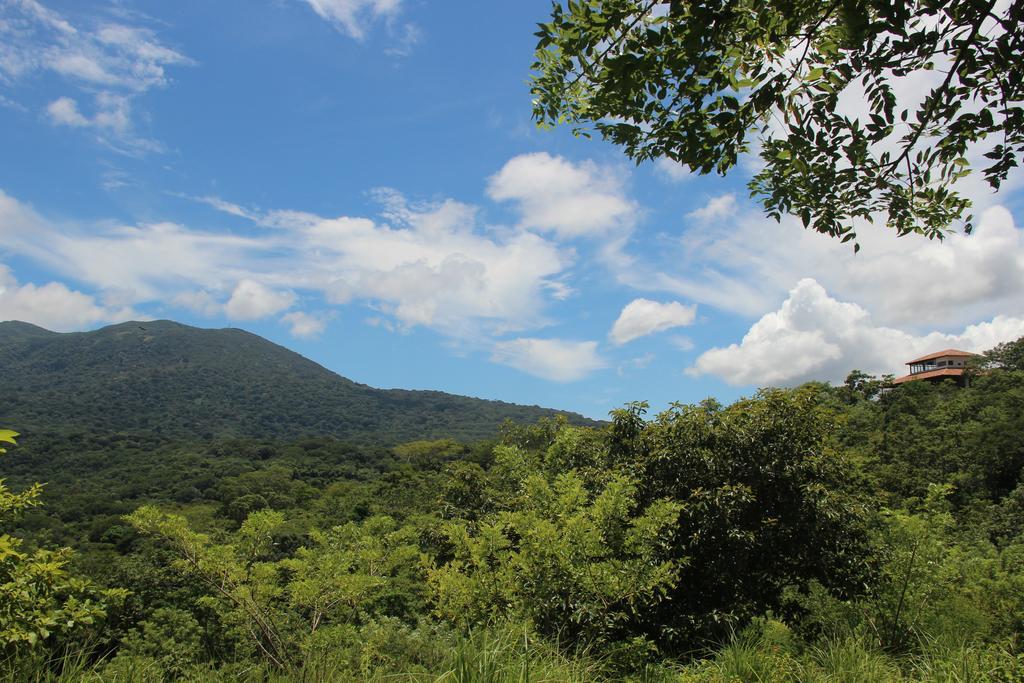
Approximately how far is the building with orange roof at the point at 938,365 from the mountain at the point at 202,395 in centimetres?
4729

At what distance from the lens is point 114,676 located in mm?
3584

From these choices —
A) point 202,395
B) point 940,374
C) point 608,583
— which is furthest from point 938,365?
point 202,395

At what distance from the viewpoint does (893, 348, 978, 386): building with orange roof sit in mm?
58281

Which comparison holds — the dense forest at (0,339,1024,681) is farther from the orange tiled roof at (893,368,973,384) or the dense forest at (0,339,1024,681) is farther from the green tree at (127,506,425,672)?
the orange tiled roof at (893,368,973,384)

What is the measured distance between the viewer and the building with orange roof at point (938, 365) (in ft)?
191

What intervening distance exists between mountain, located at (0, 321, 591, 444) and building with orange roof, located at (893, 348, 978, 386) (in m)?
47.3

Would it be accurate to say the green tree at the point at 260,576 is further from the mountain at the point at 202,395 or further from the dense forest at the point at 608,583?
the mountain at the point at 202,395

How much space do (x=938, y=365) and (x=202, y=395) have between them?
127 metres

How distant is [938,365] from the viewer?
216 ft

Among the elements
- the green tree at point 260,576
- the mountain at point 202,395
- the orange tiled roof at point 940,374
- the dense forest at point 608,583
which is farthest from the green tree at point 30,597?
the mountain at point 202,395

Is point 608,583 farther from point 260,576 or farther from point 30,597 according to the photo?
point 260,576

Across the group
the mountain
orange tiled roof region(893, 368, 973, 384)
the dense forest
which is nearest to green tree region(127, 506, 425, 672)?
the dense forest

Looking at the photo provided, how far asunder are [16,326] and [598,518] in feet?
798

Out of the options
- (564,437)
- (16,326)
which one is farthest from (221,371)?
(564,437)
